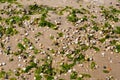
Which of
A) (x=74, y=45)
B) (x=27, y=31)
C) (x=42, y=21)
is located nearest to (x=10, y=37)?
(x=27, y=31)

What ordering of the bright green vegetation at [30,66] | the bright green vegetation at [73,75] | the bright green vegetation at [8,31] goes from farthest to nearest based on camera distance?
the bright green vegetation at [8,31]
the bright green vegetation at [30,66]
the bright green vegetation at [73,75]

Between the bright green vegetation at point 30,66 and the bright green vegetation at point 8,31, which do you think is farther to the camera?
the bright green vegetation at point 8,31

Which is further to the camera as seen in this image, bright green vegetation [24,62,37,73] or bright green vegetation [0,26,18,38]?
bright green vegetation [0,26,18,38]

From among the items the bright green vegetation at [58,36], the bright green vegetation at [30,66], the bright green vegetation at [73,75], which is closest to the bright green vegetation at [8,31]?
the bright green vegetation at [58,36]

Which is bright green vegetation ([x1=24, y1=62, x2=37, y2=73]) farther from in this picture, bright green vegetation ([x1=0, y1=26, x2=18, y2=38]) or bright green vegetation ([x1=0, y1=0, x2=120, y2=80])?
bright green vegetation ([x1=0, y1=26, x2=18, y2=38])

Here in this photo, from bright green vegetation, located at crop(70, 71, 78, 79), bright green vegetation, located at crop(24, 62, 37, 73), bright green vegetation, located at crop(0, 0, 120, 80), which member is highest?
bright green vegetation, located at crop(0, 0, 120, 80)

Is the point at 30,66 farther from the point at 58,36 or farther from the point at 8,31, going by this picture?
the point at 8,31

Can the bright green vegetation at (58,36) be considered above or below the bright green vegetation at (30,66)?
above

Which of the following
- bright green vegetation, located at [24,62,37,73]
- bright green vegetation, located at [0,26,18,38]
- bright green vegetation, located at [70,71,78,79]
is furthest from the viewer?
bright green vegetation, located at [0,26,18,38]

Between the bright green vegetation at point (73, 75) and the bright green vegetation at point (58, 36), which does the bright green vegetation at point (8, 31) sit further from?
the bright green vegetation at point (73, 75)

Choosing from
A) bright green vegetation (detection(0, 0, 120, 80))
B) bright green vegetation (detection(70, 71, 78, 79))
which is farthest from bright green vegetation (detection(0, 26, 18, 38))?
bright green vegetation (detection(70, 71, 78, 79))

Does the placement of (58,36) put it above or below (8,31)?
below

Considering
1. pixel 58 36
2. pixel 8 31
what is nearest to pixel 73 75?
pixel 58 36

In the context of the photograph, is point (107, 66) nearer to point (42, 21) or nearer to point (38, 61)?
point (38, 61)
